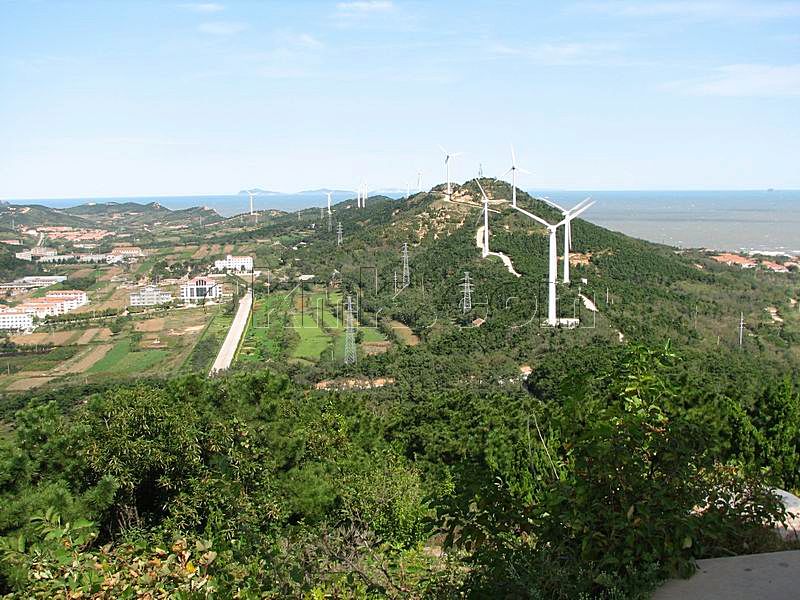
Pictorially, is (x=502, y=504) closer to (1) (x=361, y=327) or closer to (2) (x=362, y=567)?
(2) (x=362, y=567)

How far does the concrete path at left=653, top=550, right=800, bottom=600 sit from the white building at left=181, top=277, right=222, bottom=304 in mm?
53778

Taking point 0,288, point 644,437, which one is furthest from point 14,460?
point 0,288

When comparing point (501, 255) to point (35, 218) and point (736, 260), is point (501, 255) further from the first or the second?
point (35, 218)

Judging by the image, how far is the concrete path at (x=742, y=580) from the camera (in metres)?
3.60

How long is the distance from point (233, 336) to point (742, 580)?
126 feet

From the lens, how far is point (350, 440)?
1184 cm

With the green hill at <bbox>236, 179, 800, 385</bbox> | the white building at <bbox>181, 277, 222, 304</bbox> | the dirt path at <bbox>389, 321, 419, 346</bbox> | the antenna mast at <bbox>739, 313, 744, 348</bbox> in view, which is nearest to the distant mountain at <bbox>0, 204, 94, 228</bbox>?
the white building at <bbox>181, 277, 222, 304</bbox>

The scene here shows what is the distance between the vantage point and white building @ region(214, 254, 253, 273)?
64.6m

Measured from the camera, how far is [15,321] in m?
49.6

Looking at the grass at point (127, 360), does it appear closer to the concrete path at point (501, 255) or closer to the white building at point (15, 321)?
the white building at point (15, 321)

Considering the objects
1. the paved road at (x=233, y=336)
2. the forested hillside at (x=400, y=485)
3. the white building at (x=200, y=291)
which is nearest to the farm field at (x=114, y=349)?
the paved road at (x=233, y=336)

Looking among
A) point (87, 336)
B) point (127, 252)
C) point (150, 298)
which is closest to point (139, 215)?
point (127, 252)

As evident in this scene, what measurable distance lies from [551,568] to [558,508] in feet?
1.32

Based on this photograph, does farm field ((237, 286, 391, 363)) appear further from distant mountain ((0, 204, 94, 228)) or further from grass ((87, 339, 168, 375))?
distant mountain ((0, 204, 94, 228))
